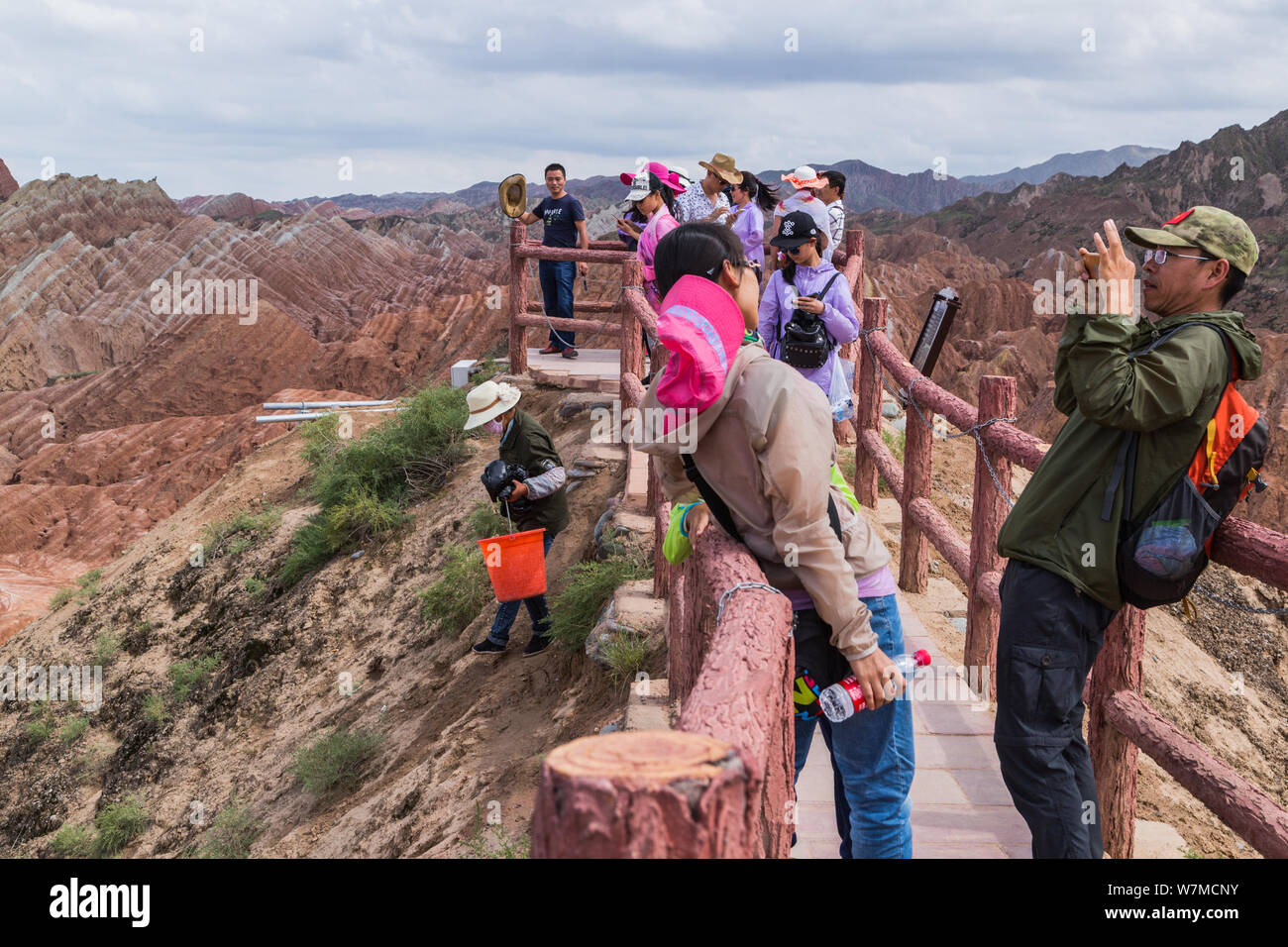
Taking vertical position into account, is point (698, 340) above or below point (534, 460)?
above

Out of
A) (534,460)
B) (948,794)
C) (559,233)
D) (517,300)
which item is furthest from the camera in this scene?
(517,300)

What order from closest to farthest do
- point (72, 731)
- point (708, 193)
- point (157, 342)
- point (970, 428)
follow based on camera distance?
point (970, 428) < point (708, 193) < point (72, 731) < point (157, 342)

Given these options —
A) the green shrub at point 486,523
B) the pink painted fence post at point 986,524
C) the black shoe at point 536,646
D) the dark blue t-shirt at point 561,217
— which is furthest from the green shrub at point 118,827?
the pink painted fence post at point 986,524

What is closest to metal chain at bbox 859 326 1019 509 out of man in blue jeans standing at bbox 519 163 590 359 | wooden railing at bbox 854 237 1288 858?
wooden railing at bbox 854 237 1288 858

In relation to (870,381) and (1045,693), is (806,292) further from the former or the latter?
(1045,693)

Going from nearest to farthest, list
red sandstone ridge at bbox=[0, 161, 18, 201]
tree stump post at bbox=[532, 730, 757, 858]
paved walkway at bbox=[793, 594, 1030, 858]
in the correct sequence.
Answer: tree stump post at bbox=[532, 730, 757, 858] < paved walkway at bbox=[793, 594, 1030, 858] < red sandstone ridge at bbox=[0, 161, 18, 201]

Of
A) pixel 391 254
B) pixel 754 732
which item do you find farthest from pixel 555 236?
pixel 391 254

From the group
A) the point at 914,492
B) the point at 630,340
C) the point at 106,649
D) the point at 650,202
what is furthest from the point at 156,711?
the point at 914,492

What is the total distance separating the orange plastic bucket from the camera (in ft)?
20.9

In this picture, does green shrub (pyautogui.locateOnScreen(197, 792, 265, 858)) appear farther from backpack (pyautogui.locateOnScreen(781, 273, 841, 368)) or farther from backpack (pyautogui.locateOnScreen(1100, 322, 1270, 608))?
backpack (pyautogui.locateOnScreen(1100, 322, 1270, 608))

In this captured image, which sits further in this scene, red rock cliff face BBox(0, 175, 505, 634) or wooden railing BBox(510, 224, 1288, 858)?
red rock cliff face BBox(0, 175, 505, 634)

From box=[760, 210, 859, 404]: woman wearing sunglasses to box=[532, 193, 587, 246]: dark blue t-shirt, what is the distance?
502 cm

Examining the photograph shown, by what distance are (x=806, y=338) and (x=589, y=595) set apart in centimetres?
194

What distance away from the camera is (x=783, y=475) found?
2373 millimetres
